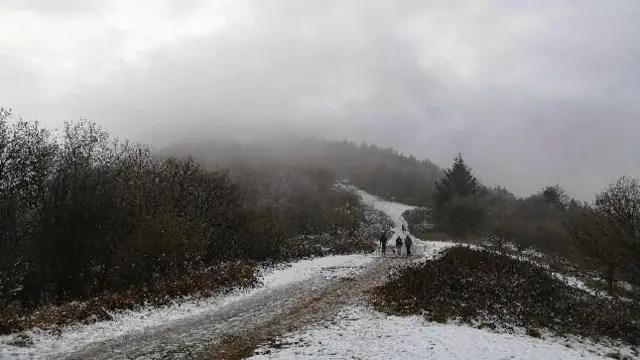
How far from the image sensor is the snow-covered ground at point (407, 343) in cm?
1338

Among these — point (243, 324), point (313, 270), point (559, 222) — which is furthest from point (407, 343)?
point (559, 222)

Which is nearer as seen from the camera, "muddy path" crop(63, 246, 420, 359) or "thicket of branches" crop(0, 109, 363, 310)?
"muddy path" crop(63, 246, 420, 359)

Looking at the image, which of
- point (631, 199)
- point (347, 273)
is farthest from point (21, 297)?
point (631, 199)

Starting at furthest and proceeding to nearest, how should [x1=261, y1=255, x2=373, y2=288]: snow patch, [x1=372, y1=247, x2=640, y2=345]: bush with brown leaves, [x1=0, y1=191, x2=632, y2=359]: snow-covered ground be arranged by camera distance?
[x1=261, y1=255, x2=373, y2=288]: snow patch, [x1=372, y1=247, x2=640, y2=345]: bush with brown leaves, [x1=0, y1=191, x2=632, y2=359]: snow-covered ground

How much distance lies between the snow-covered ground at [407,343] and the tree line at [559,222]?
48.7 feet

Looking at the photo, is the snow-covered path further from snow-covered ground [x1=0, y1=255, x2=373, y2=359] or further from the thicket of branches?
the thicket of branches

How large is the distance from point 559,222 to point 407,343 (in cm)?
7344

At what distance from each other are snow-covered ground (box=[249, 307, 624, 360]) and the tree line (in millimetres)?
14836

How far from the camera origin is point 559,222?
78.7 m

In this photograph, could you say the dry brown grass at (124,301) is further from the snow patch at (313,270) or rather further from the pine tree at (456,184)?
the pine tree at (456,184)

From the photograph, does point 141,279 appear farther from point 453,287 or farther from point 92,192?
point 453,287

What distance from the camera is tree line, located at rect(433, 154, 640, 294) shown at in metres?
30.5

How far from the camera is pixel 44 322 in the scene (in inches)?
584

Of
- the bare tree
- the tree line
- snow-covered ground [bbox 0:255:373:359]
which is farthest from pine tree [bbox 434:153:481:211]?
snow-covered ground [bbox 0:255:373:359]
